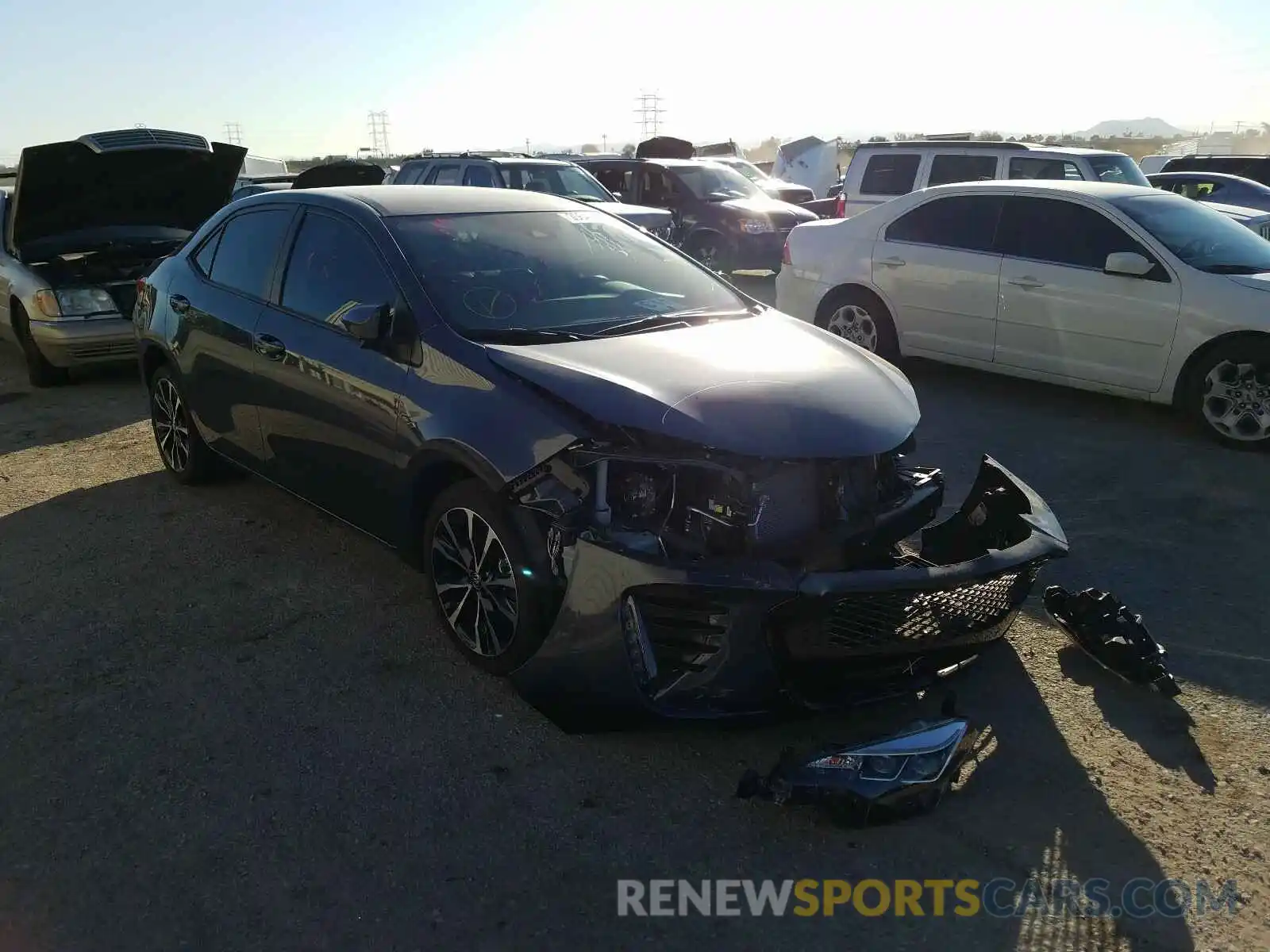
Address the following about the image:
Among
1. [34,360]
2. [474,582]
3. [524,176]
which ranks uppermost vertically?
[524,176]

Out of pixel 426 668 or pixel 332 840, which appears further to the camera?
pixel 426 668

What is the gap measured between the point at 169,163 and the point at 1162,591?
7959mm

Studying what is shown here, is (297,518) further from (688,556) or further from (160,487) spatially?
(688,556)

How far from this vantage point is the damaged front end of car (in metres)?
2.87

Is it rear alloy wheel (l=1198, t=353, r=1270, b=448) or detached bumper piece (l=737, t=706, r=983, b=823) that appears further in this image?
rear alloy wheel (l=1198, t=353, r=1270, b=448)

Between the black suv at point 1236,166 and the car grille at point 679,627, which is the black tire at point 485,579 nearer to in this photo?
A: the car grille at point 679,627

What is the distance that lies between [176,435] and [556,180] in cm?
781

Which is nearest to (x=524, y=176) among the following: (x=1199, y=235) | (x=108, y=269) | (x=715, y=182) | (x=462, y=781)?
(x=715, y=182)

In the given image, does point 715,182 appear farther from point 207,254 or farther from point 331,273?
point 331,273

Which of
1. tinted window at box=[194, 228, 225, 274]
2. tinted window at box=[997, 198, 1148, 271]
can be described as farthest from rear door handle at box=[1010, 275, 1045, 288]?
tinted window at box=[194, 228, 225, 274]

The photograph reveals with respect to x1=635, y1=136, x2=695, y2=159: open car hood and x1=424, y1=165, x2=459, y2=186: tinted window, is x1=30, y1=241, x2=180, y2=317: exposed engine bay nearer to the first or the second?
x1=424, y1=165, x2=459, y2=186: tinted window

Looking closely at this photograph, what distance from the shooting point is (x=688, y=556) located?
9.68 ft

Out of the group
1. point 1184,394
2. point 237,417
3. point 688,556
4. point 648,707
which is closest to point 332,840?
point 648,707

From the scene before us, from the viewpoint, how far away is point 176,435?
18.8 ft
